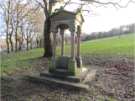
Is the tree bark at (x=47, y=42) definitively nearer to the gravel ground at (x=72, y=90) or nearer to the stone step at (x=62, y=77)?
the gravel ground at (x=72, y=90)

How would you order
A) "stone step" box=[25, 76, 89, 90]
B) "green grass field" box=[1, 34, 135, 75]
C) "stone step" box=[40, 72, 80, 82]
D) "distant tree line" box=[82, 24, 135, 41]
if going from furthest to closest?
"distant tree line" box=[82, 24, 135, 41], "green grass field" box=[1, 34, 135, 75], "stone step" box=[40, 72, 80, 82], "stone step" box=[25, 76, 89, 90]

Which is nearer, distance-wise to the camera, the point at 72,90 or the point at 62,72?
the point at 72,90

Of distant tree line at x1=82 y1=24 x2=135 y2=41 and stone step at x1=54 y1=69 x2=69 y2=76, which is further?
distant tree line at x1=82 y1=24 x2=135 y2=41

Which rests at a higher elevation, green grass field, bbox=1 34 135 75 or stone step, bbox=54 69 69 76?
green grass field, bbox=1 34 135 75

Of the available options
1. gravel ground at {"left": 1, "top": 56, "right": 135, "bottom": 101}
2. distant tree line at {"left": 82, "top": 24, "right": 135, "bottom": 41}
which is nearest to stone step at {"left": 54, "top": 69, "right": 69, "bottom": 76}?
gravel ground at {"left": 1, "top": 56, "right": 135, "bottom": 101}

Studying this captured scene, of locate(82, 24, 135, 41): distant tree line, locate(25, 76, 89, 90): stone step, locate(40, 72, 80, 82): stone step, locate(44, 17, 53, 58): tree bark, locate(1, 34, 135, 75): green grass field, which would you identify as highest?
locate(82, 24, 135, 41): distant tree line

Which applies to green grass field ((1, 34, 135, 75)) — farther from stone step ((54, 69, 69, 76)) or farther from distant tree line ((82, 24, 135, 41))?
distant tree line ((82, 24, 135, 41))

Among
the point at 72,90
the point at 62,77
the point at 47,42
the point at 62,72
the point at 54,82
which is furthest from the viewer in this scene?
the point at 47,42

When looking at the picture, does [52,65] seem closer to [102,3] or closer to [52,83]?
[52,83]

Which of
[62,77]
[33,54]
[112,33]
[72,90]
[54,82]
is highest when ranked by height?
[112,33]

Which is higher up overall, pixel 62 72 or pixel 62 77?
pixel 62 72

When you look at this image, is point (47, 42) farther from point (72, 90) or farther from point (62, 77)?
point (72, 90)

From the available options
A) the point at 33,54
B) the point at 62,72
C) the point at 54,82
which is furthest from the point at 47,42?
the point at 54,82

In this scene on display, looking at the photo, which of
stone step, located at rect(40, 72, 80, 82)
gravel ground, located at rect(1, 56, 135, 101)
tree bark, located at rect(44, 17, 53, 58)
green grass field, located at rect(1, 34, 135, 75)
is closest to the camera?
gravel ground, located at rect(1, 56, 135, 101)
